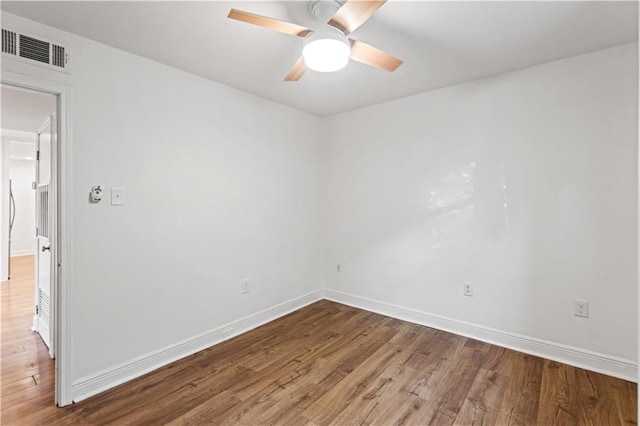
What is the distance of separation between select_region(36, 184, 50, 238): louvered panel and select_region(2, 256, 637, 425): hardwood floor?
40.9 inches

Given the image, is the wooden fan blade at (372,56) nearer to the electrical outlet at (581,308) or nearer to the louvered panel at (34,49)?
the louvered panel at (34,49)

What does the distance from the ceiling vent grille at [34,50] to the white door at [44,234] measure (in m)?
1.05

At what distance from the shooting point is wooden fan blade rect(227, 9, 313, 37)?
4.79ft

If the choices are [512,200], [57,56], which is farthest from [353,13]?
[512,200]

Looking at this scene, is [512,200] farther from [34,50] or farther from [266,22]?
[34,50]

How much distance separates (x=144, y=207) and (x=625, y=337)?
3713 millimetres

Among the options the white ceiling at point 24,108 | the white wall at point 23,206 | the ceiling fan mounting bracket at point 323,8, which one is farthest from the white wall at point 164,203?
the white wall at point 23,206

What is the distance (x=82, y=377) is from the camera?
2.04m

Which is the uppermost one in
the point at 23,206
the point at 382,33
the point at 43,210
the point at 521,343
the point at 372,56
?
the point at 382,33

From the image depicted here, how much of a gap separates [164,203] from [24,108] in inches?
86.1

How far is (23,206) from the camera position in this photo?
22.9 feet

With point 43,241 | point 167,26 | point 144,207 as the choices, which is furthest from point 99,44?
point 43,241

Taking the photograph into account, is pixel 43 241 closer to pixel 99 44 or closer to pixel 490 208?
pixel 99 44

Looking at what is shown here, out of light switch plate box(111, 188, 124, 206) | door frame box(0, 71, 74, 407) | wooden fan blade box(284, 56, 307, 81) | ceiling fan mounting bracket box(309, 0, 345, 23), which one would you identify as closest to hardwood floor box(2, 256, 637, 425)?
door frame box(0, 71, 74, 407)
